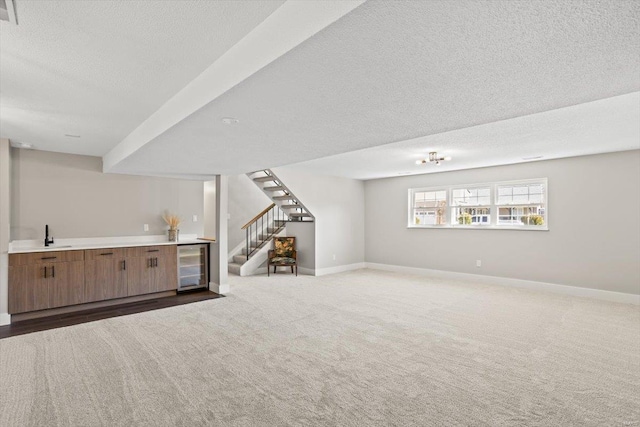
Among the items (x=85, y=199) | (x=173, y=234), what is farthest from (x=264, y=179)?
(x=85, y=199)

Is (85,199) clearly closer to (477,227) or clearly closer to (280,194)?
(280,194)

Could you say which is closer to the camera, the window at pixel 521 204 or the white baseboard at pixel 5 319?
the white baseboard at pixel 5 319

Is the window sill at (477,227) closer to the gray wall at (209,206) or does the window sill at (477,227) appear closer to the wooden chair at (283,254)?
the wooden chair at (283,254)

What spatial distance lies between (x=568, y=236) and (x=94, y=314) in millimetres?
7785

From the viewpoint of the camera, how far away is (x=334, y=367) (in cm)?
302

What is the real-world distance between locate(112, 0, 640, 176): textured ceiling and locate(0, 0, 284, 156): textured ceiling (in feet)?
0.97

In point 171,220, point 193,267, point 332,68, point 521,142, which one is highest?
point 521,142

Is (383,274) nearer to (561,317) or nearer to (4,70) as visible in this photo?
(561,317)

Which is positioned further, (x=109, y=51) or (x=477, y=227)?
(x=477, y=227)

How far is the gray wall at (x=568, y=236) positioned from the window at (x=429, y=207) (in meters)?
0.27

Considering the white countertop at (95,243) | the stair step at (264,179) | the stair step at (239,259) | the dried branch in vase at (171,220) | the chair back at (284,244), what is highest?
the stair step at (264,179)

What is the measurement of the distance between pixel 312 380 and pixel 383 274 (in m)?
5.25

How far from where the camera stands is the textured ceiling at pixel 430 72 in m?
1.28

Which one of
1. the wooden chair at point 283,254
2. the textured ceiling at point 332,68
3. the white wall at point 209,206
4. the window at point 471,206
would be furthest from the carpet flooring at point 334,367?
the white wall at point 209,206
